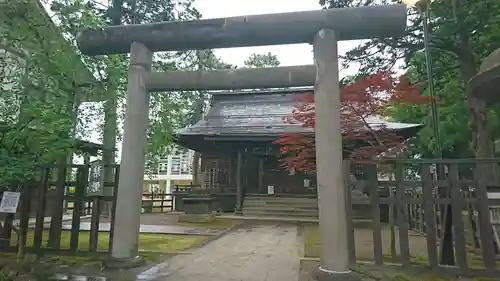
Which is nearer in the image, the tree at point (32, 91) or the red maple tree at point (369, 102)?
the tree at point (32, 91)

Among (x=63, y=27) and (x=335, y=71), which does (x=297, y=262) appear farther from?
(x=63, y=27)

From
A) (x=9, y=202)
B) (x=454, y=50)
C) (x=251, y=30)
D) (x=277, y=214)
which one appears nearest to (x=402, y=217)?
(x=251, y=30)

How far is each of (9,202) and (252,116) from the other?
1498 cm

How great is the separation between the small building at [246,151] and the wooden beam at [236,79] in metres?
10.2

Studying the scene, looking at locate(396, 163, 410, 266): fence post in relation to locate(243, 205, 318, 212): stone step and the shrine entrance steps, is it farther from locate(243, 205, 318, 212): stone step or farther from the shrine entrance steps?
locate(243, 205, 318, 212): stone step

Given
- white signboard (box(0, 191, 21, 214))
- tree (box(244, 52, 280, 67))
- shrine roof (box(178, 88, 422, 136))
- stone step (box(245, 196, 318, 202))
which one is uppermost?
tree (box(244, 52, 280, 67))

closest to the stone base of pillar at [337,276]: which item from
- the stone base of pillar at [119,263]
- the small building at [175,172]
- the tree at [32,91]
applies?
the stone base of pillar at [119,263]

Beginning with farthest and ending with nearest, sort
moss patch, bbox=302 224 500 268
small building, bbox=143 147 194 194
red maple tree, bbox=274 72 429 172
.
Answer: small building, bbox=143 147 194 194 < red maple tree, bbox=274 72 429 172 < moss patch, bbox=302 224 500 268

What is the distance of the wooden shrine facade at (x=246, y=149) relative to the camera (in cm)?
1638

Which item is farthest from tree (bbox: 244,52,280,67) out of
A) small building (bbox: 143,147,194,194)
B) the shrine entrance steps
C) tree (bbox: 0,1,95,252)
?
tree (bbox: 0,1,95,252)

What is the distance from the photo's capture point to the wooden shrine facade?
16.4 metres

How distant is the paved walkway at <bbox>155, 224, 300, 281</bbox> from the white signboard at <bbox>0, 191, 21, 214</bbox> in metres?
2.52

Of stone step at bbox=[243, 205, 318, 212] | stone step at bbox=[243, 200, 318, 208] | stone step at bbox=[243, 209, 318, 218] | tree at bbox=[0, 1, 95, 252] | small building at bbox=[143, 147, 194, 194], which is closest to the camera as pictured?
tree at bbox=[0, 1, 95, 252]

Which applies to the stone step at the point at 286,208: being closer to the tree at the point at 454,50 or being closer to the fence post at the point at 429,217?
the tree at the point at 454,50
